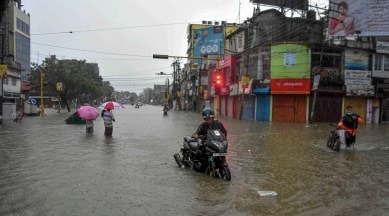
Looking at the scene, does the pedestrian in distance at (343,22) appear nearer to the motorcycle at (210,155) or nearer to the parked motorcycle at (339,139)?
the parked motorcycle at (339,139)

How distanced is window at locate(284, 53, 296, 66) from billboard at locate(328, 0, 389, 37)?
9319 mm

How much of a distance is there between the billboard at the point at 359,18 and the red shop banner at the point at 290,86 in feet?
29.8

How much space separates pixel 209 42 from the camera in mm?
75875

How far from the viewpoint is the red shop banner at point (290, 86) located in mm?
37312

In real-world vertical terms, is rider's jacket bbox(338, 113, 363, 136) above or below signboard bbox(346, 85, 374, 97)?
below

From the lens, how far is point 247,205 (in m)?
7.36

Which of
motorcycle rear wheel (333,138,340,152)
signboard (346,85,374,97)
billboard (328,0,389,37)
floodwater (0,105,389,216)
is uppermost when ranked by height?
billboard (328,0,389,37)

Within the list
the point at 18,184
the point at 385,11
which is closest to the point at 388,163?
the point at 18,184

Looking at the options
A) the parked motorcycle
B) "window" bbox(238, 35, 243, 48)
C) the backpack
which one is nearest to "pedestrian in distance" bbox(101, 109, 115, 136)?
the parked motorcycle

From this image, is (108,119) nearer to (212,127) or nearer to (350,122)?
(350,122)

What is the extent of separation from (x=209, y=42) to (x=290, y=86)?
39.3 metres

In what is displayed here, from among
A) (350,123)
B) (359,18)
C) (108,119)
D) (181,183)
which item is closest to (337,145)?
(350,123)

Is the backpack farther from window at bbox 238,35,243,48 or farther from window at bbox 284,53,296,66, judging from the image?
window at bbox 238,35,243,48

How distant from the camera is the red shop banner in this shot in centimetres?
3731
